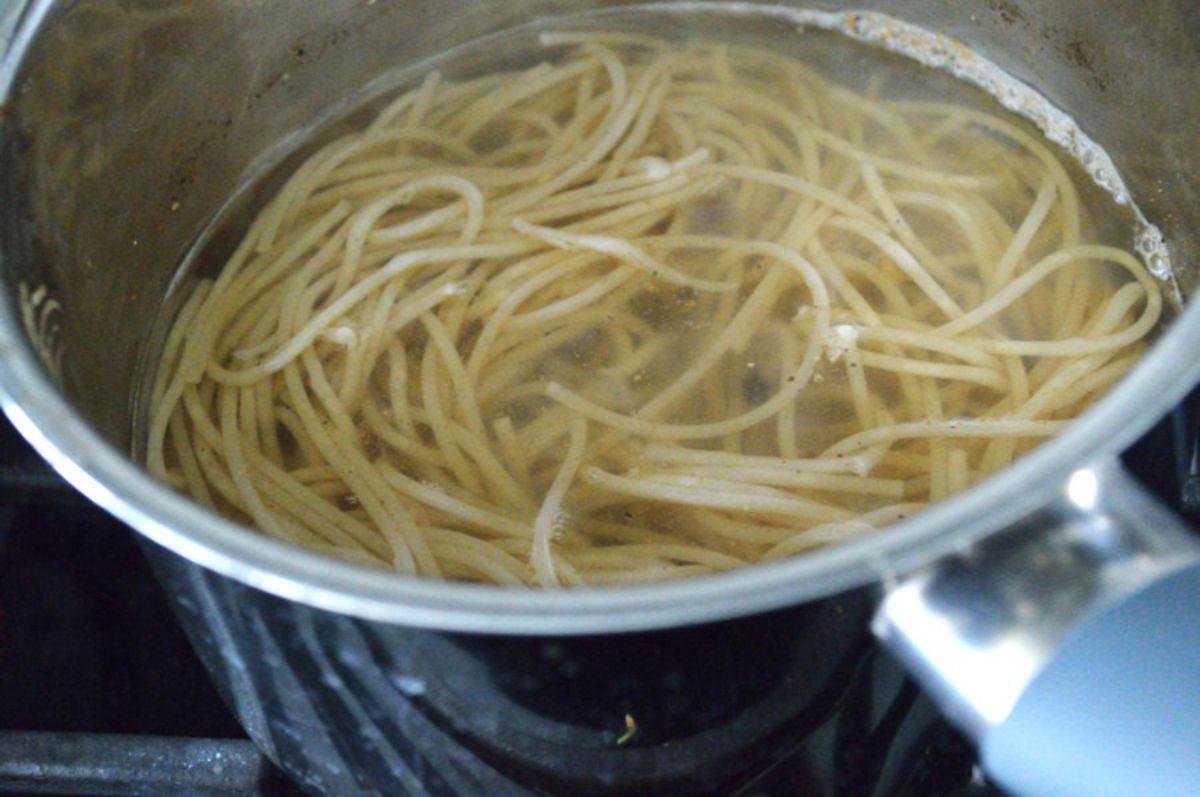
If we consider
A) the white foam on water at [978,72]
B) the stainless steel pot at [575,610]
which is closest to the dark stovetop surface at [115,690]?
the stainless steel pot at [575,610]

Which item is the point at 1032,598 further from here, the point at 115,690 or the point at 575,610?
the point at 115,690

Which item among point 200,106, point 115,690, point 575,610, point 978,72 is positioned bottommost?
point 115,690

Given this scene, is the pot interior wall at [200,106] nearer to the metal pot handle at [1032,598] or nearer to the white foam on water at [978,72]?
the white foam on water at [978,72]

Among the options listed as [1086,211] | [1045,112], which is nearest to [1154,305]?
[1086,211]

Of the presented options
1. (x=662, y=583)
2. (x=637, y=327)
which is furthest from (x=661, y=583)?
(x=637, y=327)

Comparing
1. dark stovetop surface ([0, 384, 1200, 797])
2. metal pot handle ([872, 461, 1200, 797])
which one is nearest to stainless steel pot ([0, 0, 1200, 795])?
metal pot handle ([872, 461, 1200, 797])
